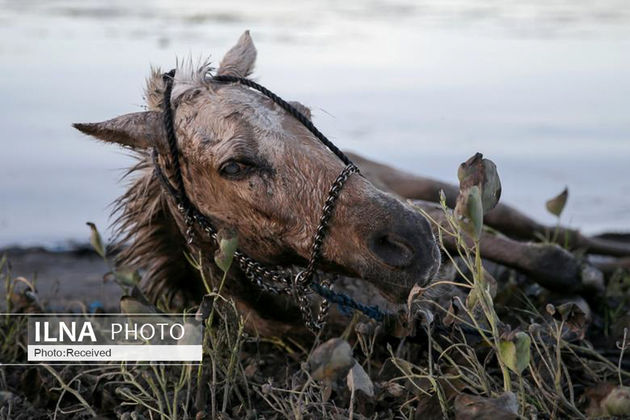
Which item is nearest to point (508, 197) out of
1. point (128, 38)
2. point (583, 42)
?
point (583, 42)

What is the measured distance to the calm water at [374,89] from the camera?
28.5ft

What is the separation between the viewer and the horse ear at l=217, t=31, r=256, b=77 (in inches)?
169

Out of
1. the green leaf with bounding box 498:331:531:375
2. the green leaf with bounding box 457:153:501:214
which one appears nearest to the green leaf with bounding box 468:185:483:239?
the green leaf with bounding box 457:153:501:214

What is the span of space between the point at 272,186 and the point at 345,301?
1.70 feet

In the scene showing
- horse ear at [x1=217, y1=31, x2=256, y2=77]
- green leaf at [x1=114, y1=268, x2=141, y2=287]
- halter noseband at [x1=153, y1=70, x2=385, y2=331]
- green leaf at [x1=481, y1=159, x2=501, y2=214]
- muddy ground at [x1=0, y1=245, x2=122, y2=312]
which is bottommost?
muddy ground at [x1=0, y1=245, x2=122, y2=312]

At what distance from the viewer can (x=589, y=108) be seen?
1105 cm

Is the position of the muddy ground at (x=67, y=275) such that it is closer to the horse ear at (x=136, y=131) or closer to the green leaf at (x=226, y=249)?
the horse ear at (x=136, y=131)

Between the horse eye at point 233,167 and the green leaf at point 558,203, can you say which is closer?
the horse eye at point 233,167

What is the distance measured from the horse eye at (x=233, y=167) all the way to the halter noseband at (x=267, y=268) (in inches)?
10.2

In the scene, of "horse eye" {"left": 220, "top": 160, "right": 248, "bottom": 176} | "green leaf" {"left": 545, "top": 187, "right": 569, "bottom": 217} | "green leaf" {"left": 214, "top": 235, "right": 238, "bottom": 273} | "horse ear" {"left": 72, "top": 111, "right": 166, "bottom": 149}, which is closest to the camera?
"green leaf" {"left": 214, "top": 235, "right": 238, "bottom": 273}

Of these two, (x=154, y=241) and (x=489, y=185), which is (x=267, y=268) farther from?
(x=489, y=185)

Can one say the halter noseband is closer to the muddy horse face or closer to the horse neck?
the muddy horse face

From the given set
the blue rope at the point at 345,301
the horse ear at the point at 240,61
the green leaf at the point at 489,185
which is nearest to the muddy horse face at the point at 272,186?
the blue rope at the point at 345,301

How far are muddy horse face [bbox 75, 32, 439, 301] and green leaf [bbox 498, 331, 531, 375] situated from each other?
523 mm
